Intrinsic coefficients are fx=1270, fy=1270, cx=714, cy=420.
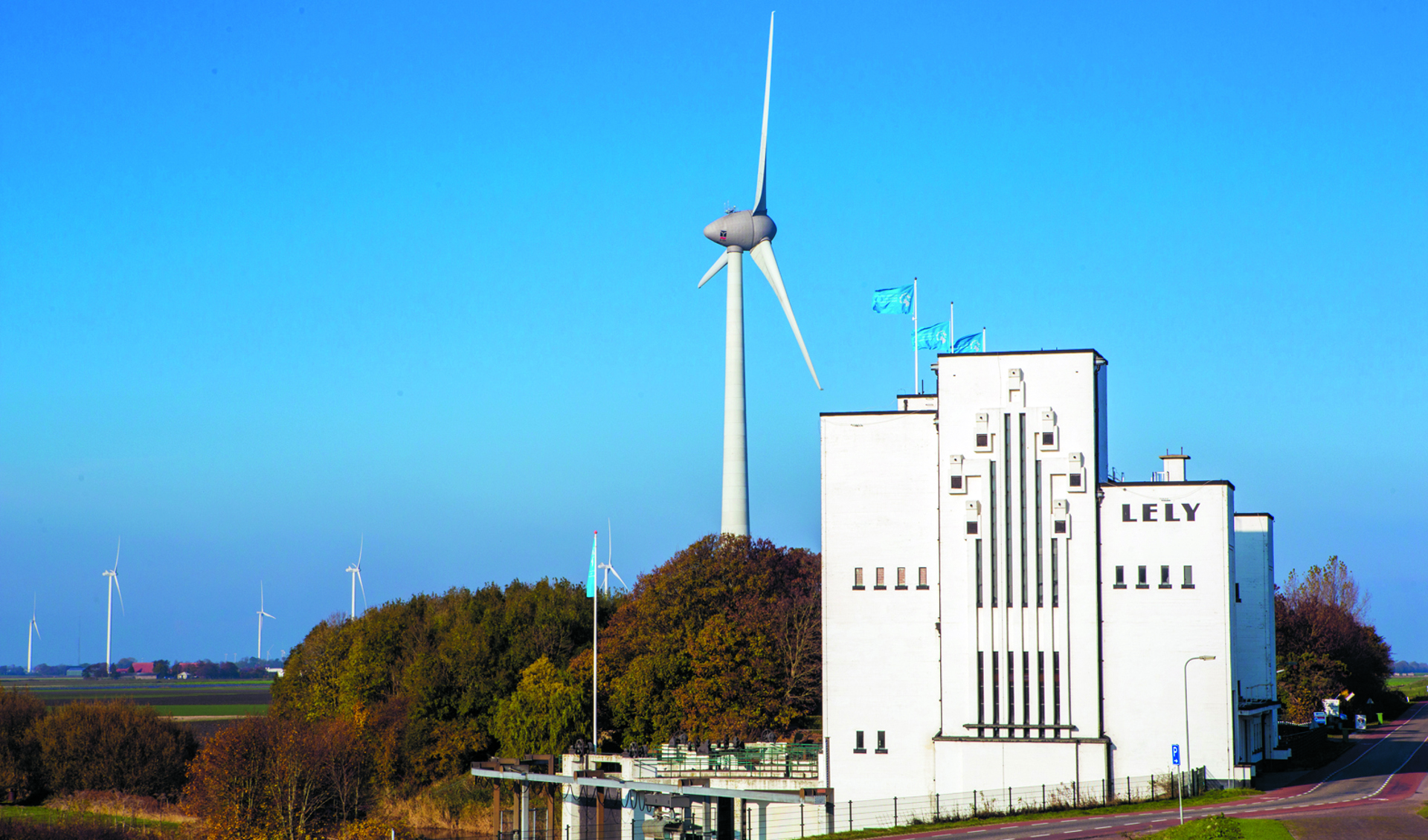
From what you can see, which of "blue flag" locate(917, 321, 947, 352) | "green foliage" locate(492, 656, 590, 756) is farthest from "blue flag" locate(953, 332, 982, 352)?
"green foliage" locate(492, 656, 590, 756)

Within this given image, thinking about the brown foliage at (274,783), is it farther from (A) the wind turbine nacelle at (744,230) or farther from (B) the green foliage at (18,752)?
(A) the wind turbine nacelle at (744,230)

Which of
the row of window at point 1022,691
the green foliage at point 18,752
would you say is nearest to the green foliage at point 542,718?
the row of window at point 1022,691

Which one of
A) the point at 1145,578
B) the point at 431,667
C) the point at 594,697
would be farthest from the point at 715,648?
the point at 1145,578

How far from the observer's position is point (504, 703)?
3841 inches

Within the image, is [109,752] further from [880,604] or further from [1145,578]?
[1145,578]

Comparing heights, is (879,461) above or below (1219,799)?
above

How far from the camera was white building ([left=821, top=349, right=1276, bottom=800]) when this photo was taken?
7156 centimetres

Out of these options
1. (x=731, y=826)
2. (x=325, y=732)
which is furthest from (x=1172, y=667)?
(x=325, y=732)

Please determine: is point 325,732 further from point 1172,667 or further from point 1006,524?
point 1172,667

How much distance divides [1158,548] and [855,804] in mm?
22864

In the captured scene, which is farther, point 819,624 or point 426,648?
point 426,648

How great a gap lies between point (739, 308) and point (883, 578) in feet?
188

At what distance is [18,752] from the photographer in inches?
4050

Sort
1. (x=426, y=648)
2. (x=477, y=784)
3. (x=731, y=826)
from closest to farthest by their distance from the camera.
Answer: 1. (x=731, y=826)
2. (x=477, y=784)
3. (x=426, y=648)
